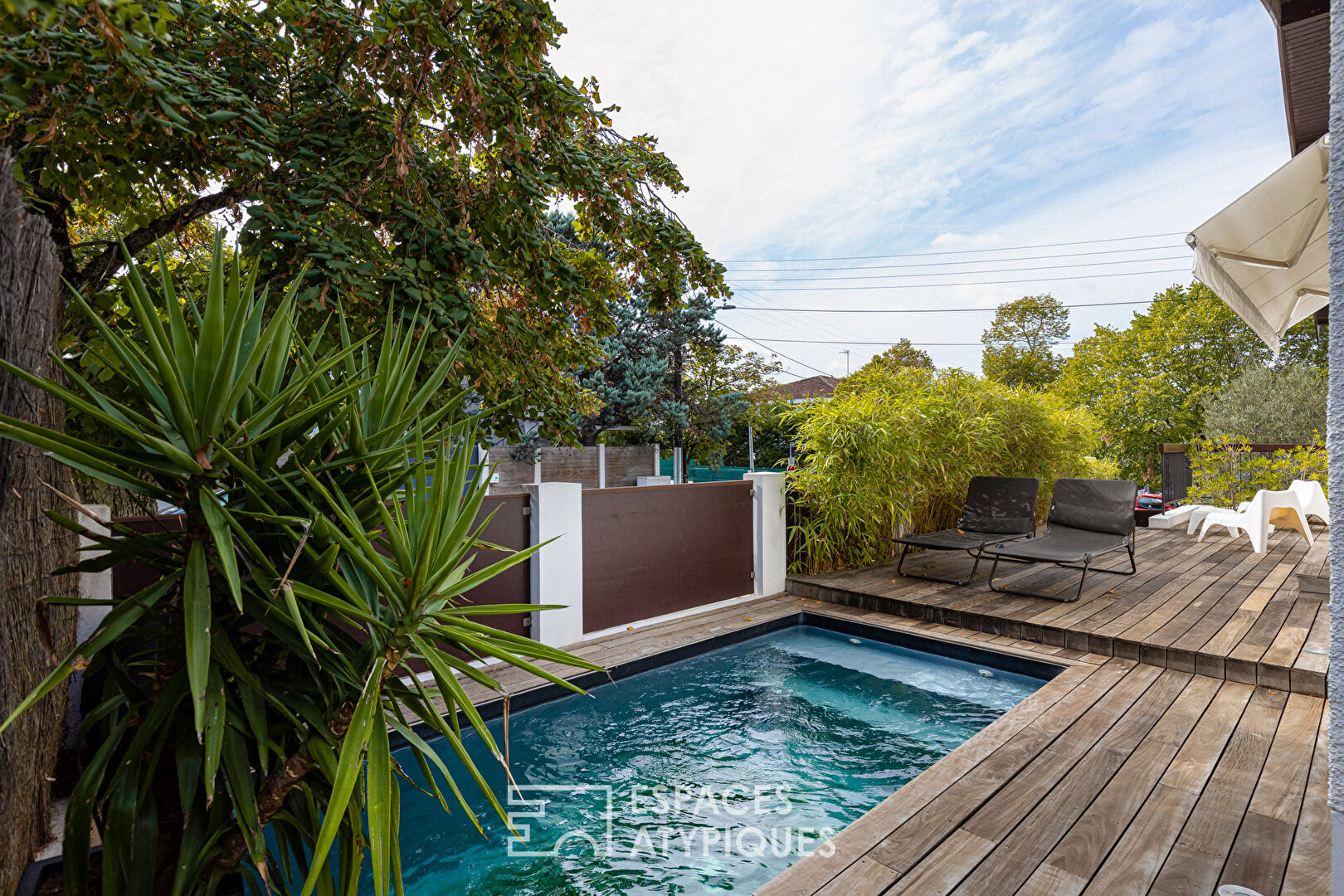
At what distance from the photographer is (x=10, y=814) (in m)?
1.47

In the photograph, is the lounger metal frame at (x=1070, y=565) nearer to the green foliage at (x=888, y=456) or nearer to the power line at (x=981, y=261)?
the green foliage at (x=888, y=456)

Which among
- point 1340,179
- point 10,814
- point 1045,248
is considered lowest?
point 10,814

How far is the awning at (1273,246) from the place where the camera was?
3209mm

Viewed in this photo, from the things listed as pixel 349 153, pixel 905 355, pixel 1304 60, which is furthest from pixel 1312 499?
pixel 905 355

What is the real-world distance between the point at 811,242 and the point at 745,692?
125ft

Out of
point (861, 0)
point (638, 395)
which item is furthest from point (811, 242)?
point (861, 0)

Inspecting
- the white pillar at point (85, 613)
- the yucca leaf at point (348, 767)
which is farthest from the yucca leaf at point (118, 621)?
the white pillar at point (85, 613)

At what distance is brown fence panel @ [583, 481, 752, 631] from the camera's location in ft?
15.3

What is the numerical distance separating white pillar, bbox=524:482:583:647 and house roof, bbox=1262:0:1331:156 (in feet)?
12.7

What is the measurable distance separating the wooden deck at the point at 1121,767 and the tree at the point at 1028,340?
2986cm

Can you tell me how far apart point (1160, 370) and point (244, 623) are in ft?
86.7

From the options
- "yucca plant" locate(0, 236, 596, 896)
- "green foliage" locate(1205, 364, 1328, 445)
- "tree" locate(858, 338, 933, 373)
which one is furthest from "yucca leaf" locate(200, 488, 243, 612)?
"tree" locate(858, 338, 933, 373)

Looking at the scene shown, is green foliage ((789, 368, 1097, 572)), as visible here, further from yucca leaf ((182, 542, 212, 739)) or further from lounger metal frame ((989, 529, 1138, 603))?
yucca leaf ((182, 542, 212, 739))

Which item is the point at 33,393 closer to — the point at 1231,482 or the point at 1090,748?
the point at 1090,748
